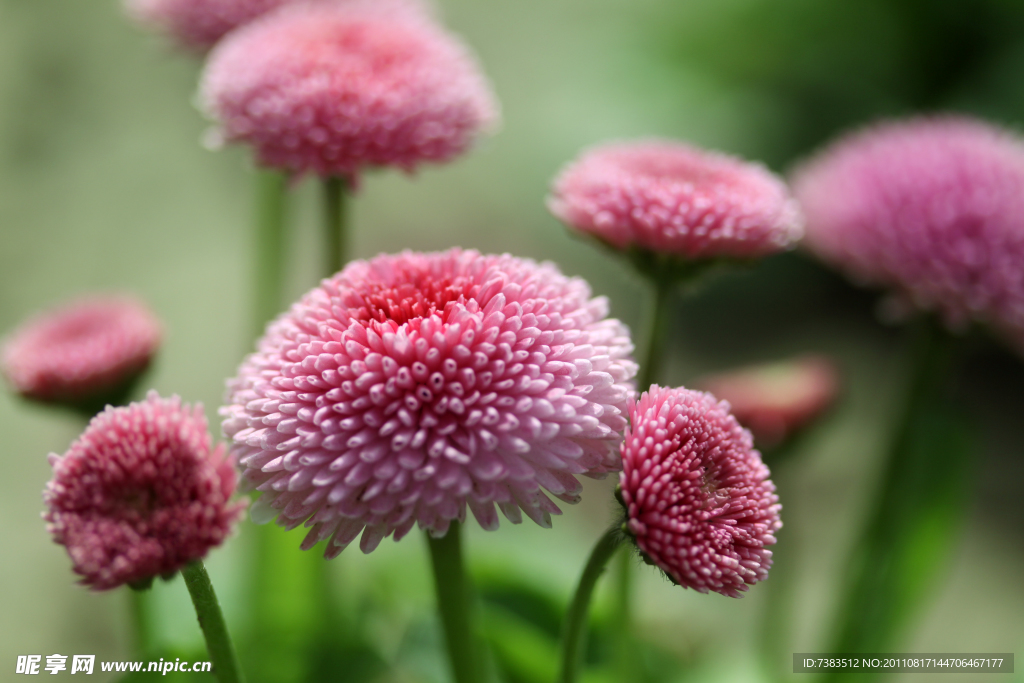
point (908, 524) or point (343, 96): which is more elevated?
point (343, 96)

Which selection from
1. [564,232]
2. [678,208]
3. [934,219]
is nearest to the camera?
[678,208]

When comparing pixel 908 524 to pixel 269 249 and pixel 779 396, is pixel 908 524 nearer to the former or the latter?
pixel 779 396

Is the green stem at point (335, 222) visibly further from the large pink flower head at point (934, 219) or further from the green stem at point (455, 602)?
the large pink flower head at point (934, 219)

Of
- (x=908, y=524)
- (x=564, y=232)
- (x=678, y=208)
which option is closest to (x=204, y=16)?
(x=678, y=208)

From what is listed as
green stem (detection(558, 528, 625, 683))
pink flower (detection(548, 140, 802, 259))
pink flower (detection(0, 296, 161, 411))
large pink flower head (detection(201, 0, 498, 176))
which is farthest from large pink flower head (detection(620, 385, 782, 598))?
pink flower (detection(0, 296, 161, 411))

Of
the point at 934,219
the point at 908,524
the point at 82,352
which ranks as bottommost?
the point at 908,524

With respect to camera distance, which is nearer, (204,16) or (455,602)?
(455,602)
